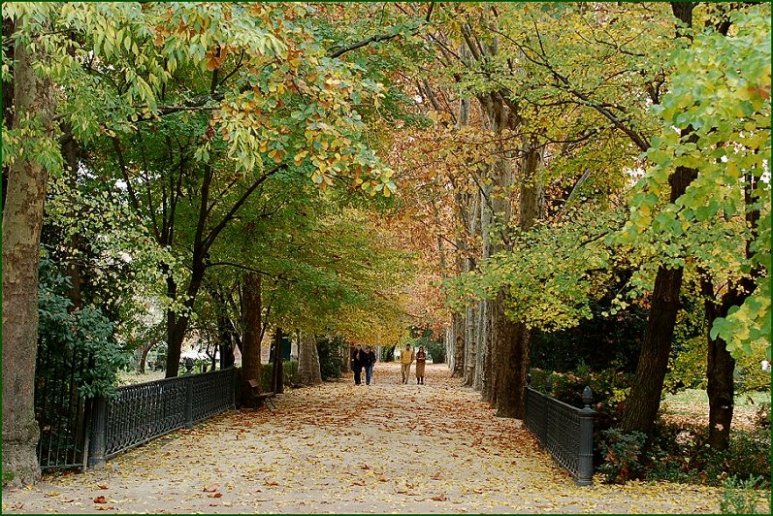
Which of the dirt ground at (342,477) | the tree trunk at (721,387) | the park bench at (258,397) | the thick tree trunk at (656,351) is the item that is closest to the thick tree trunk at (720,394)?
the tree trunk at (721,387)

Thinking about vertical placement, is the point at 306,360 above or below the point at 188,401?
above

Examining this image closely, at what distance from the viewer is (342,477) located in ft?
34.8

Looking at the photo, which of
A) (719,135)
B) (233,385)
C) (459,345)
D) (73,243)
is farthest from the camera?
(459,345)

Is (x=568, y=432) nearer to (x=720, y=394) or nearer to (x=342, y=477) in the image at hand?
(x=342, y=477)

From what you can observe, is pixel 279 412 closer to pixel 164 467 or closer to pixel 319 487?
pixel 164 467

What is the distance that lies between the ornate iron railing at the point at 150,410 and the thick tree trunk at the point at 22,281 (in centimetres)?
156

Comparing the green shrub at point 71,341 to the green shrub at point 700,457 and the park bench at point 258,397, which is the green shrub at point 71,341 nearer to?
the green shrub at point 700,457

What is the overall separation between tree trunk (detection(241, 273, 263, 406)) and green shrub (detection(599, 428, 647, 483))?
12.6 meters

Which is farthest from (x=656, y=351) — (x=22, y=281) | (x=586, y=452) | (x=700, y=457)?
(x=22, y=281)

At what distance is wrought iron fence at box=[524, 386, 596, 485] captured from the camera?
34.6 ft

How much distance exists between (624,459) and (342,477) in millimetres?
3936

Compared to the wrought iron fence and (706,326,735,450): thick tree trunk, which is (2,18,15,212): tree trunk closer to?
the wrought iron fence

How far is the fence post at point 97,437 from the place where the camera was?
10.9 meters

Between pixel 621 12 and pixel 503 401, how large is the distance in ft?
35.2
